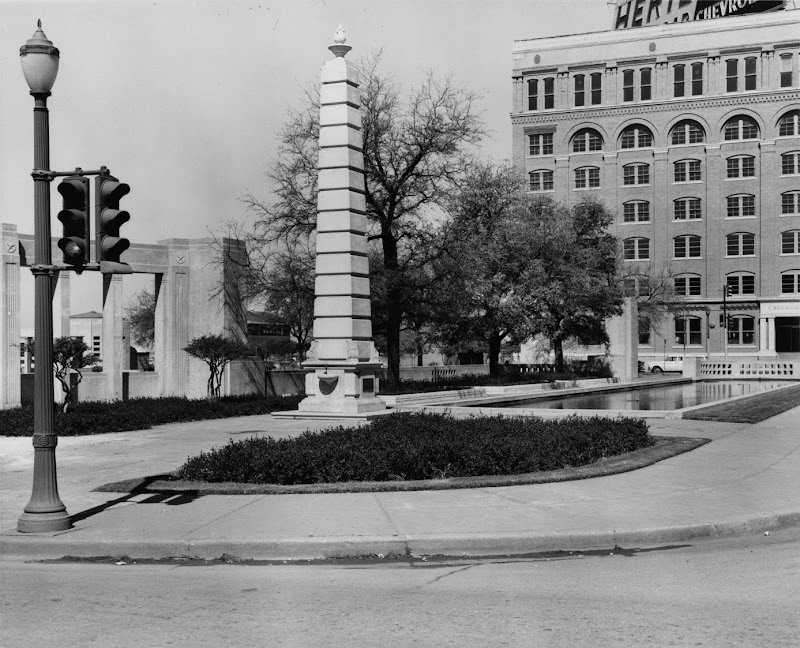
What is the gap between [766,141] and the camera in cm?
8012

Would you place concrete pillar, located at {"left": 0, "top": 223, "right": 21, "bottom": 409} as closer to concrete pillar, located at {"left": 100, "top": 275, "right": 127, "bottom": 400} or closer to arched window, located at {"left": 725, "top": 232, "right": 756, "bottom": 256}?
concrete pillar, located at {"left": 100, "top": 275, "right": 127, "bottom": 400}

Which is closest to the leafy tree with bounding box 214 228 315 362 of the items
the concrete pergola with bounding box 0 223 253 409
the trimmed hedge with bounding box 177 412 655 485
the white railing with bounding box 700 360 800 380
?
the concrete pergola with bounding box 0 223 253 409

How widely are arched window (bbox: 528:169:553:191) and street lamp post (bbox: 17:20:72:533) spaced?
260 feet

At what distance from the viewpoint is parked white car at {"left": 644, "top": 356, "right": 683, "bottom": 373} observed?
74125 millimetres

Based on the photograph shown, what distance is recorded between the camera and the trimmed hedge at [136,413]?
19797 millimetres

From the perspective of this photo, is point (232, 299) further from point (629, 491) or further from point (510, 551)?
point (510, 551)

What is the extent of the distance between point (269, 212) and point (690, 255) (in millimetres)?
55552

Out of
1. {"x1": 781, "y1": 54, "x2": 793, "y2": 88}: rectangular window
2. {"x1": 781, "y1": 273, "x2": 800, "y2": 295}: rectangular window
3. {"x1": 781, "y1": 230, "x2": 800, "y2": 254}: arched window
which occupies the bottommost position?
{"x1": 781, "y1": 273, "x2": 800, "y2": 295}: rectangular window

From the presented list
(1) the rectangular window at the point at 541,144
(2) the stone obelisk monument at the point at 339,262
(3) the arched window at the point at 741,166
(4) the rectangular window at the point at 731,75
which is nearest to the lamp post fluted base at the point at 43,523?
(2) the stone obelisk monument at the point at 339,262

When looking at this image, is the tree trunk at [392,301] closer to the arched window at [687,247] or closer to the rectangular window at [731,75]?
the arched window at [687,247]

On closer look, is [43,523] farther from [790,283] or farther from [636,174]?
[636,174]

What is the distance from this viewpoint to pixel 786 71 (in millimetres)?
79688

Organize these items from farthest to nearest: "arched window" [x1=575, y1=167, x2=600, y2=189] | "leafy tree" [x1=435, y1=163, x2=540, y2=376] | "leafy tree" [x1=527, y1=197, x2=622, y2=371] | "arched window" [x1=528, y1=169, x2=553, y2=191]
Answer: "arched window" [x1=528, y1=169, x2=553, y2=191] → "arched window" [x1=575, y1=167, x2=600, y2=189] → "leafy tree" [x1=527, y1=197, x2=622, y2=371] → "leafy tree" [x1=435, y1=163, x2=540, y2=376]

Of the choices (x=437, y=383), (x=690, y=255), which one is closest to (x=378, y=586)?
(x=437, y=383)
